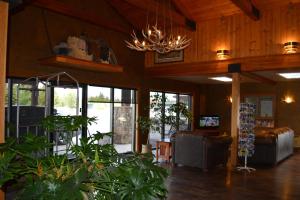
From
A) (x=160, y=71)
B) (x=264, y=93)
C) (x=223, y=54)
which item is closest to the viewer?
(x=223, y=54)

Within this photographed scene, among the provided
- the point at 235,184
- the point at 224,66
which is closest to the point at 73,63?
the point at 224,66

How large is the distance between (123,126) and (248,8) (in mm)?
5072

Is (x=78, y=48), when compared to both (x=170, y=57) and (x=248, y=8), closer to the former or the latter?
(x=170, y=57)

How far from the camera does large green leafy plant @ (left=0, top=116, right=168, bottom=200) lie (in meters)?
1.89

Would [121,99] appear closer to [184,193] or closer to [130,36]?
[130,36]

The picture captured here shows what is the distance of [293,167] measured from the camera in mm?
7812

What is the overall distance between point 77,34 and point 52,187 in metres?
6.67

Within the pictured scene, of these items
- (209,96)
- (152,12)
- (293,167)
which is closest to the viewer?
(293,167)

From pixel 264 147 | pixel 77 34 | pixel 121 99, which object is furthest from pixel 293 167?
pixel 77 34

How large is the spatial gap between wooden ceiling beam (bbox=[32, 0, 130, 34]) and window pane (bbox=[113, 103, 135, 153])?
94.7 inches

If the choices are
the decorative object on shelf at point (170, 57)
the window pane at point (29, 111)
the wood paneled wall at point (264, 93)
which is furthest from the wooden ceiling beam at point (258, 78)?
the window pane at point (29, 111)

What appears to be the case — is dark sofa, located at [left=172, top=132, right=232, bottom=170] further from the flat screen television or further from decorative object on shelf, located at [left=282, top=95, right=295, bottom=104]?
decorative object on shelf, located at [left=282, top=95, right=295, bottom=104]

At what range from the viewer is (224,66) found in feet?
27.3

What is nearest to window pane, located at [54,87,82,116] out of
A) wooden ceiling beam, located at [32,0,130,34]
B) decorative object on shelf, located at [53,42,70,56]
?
decorative object on shelf, located at [53,42,70,56]
